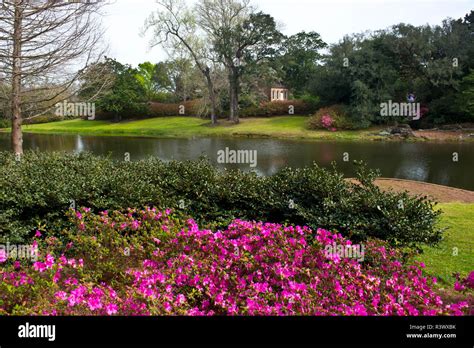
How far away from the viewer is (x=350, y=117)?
3631 centimetres

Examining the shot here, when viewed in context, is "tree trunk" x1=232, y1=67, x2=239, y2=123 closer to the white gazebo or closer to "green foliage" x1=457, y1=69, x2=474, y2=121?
the white gazebo

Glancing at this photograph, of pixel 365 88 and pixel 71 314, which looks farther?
pixel 365 88

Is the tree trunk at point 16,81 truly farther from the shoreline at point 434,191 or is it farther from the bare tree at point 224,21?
the bare tree at point 224,21

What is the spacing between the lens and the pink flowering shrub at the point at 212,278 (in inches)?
132

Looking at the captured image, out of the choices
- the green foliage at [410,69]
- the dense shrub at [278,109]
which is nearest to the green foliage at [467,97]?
the green foliage at [410,69]

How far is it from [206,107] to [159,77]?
1101 inches

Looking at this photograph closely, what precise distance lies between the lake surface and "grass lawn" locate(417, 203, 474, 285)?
7618 mm

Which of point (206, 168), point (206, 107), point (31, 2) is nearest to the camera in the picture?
point (206, 168)

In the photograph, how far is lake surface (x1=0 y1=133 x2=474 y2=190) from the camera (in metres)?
17.5

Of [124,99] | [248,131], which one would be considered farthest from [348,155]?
[124,99]
